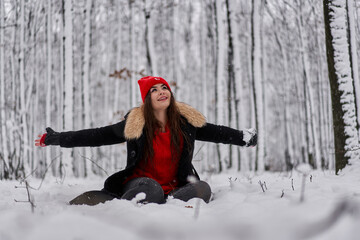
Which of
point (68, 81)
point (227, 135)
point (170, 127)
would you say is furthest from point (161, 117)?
point (68, 81)

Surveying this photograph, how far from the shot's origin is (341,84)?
309cm

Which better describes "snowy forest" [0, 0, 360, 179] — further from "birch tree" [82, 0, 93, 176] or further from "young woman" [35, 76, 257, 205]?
"young woman" [35, 76, 257, 205]

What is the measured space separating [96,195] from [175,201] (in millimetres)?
713

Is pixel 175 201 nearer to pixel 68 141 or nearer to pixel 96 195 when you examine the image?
pixel 96 195

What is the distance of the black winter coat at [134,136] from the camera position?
2.64 m

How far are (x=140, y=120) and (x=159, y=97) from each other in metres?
0.29

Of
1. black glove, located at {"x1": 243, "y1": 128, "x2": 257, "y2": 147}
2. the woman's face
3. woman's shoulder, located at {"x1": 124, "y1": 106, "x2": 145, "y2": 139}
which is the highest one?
the woman's face

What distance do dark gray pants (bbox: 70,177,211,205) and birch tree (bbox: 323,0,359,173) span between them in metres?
1.54

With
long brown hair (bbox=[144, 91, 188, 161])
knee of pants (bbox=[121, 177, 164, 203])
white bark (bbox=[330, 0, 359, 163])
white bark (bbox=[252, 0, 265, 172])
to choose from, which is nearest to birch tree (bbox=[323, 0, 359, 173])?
white bark (bbox=[330, 0, 359, 163])

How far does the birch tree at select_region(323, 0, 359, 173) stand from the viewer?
Answer: 9.86 ft

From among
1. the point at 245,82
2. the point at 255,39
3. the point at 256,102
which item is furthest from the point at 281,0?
the point at 245,82

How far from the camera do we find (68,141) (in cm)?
266

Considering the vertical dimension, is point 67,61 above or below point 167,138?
above

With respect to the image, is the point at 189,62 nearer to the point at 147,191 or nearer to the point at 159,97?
the point at 159,97
